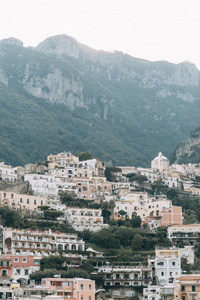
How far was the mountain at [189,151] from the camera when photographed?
161875 mm

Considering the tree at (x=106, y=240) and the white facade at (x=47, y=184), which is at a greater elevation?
the white facade at (x=47, y=184)

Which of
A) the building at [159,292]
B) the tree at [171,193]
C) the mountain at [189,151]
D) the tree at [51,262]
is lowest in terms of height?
the building at [159,292]

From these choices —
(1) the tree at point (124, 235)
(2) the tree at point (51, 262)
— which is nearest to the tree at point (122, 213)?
(1) the tree at point (124, 235)

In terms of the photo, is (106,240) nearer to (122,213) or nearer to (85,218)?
(85,218)

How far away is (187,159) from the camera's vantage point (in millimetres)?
162500

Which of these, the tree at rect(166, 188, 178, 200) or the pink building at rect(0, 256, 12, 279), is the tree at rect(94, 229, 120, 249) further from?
the tree at rect(166, 188, 178, 200)

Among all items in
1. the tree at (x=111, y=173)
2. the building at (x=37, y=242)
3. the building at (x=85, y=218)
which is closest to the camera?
the building at (x=37, y=242)

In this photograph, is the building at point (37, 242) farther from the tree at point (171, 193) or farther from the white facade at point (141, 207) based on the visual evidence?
the tree at point (171, 193)

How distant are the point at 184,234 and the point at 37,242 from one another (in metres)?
19.6

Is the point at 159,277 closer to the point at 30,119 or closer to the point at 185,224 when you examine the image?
the point at 185,224

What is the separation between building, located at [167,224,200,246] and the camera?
8838 cm

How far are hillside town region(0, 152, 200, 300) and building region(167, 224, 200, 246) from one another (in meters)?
0.13

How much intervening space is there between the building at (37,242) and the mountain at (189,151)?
260 feet

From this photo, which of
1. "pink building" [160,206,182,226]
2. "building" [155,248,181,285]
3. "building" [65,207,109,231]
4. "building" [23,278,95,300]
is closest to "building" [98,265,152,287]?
"building" [155,248,181,285]
